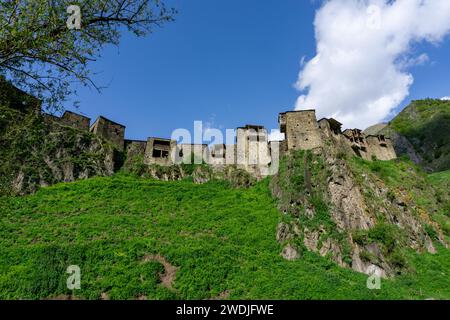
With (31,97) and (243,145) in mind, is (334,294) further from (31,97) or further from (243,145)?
(243,145)

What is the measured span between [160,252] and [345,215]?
1673cm

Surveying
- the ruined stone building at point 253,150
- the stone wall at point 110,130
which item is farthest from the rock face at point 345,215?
the stone wall at point 110,130

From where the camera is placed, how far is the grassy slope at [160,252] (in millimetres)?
18844

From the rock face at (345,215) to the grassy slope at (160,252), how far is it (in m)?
1.40

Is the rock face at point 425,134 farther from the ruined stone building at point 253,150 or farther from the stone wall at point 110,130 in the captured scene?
the stone wall at point 110,130

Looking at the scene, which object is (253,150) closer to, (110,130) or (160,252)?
(110,130)

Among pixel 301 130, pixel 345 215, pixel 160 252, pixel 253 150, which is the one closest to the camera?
pixel 160 252

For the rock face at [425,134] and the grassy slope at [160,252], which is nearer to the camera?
the grassy slope at [160,252]

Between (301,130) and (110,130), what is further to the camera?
(110,130)

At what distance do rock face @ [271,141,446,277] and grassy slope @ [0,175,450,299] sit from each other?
1.40m

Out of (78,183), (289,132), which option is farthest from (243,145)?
(78,183)

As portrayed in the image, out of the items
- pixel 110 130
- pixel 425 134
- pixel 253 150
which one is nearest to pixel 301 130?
pixel 253 150

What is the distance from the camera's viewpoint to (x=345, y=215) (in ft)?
91.7

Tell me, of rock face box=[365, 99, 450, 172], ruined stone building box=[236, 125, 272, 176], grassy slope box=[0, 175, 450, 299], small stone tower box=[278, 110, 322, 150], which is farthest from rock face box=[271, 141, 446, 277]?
rock face box=[365, 99, 450, 172]
